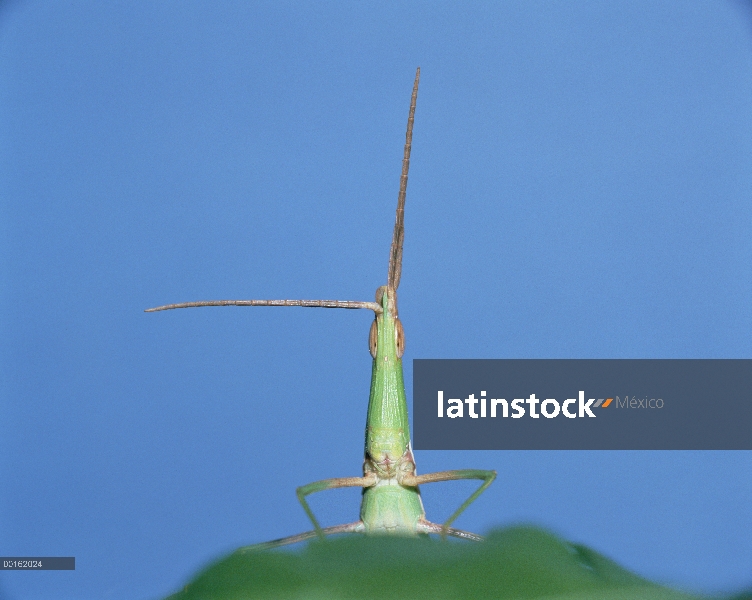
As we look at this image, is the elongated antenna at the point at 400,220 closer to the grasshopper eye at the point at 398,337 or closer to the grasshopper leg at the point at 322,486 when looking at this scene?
the grasshopper eye at the point at 398,337

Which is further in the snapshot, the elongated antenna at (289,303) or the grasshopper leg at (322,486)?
the elongated antenna at (289,303)

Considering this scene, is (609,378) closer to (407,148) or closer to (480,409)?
(480,409)

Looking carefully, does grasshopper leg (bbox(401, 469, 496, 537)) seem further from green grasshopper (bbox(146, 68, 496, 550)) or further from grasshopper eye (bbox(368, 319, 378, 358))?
grasshopper eye (bbox(368, 319, 378, 358))

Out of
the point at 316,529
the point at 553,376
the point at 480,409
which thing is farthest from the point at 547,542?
the point at 553,376

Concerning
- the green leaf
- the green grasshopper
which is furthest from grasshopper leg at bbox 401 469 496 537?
the green leaf

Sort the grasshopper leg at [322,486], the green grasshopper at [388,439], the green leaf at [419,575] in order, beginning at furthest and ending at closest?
the green grasshopper at [388,439] < the grasshopper leg at [322,486] < the green leaf at [419,575]

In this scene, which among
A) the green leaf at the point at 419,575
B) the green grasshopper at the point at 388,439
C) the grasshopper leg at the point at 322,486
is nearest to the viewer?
the green leaf at the point at 419,575

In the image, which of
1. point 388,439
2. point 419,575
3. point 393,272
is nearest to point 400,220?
point 393,272

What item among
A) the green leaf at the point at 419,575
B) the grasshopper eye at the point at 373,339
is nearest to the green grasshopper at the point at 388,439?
the grasshopper eye at the point at 373,339

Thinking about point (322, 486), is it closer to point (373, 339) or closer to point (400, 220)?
point (373, 339)

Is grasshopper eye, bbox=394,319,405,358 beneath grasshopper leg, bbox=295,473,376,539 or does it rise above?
above
